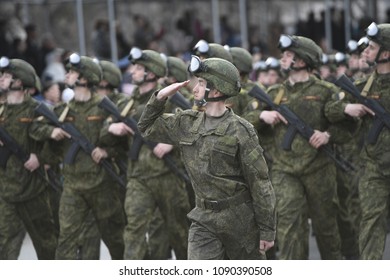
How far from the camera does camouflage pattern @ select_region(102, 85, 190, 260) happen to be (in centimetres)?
1194

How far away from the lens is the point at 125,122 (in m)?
12.2

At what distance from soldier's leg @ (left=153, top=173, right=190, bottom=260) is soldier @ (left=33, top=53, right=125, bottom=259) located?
615 mm

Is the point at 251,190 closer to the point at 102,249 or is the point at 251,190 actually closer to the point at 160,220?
the point at 160,220

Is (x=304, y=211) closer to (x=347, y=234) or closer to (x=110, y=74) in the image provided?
(x=347, y=234)

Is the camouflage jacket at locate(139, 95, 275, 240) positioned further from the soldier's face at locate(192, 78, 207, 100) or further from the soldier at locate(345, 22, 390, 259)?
the soldier at locate(345, 22, 390, 259)

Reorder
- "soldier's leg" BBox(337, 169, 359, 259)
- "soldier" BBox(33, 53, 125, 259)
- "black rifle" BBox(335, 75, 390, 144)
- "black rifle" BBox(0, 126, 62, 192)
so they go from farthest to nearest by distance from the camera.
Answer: "soldier's leg" BBox(337, 169, 359, 259)
"black rifle" BBox(0, 126, 62, 192)
"soldier" BBox(33, 53, 125, 259)
"black rifle" BBox(335, 75, 390, 144)

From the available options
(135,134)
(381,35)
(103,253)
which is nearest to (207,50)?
(135,134)

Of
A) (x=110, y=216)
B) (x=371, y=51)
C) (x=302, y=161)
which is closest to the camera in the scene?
(x=371, y=51)

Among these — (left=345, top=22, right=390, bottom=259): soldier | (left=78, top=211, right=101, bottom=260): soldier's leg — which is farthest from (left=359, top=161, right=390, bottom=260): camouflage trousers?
(left=78, top=211, right=101, bottom=260): soldier's leg

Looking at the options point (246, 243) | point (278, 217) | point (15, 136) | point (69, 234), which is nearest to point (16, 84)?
point (15, 136)

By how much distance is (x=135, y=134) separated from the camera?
1220cm

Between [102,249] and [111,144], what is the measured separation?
2866 mm

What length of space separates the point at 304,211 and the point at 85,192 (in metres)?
2.13

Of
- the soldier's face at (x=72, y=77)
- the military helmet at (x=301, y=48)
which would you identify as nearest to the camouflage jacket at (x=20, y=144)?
the soldier's face at (x=72, y=77)
